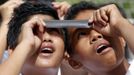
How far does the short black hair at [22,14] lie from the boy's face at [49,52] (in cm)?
9

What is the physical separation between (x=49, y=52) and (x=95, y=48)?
0.42 ft

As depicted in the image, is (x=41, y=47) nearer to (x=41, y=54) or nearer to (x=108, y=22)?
(x=41, y=54)

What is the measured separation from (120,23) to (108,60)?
0.11m

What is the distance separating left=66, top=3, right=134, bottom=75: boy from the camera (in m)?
1.02

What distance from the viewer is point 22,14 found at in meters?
1.15

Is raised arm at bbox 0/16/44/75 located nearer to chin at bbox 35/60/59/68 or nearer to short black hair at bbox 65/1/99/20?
chin at bbox 35/60/59/68

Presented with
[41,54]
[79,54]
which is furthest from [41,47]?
[79,54]

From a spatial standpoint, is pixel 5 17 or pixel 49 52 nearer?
pixel 49 52

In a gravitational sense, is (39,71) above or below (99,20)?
below

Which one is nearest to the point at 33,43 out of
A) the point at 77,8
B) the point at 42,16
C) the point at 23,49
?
the point at 23,49

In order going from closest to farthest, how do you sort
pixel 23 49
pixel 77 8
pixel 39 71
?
pixel 23 49, pixel 39 71, pixel 77 8

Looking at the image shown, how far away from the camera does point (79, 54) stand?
1131 mm

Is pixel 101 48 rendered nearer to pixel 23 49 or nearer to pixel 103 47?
pixel 103 47

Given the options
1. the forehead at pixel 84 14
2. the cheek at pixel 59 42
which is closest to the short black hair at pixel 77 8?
the forehead at pixel 84 14
